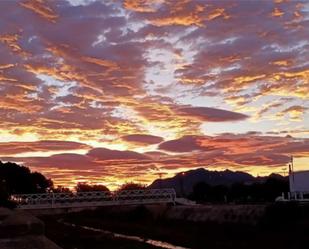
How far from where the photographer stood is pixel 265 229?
6394 centimetres

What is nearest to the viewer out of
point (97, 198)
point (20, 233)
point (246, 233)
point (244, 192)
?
point (20, 233)

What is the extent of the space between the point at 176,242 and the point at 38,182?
8817 cm

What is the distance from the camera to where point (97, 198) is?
110750mm

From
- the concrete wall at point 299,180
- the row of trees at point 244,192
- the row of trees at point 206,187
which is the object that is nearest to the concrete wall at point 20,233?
the concrete wall at point 299,180

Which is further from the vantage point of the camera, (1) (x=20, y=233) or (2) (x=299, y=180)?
(2) (x=299, y=180)

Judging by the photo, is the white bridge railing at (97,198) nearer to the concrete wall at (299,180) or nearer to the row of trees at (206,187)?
the row of trees at (206,187)

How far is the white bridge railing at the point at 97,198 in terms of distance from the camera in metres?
102

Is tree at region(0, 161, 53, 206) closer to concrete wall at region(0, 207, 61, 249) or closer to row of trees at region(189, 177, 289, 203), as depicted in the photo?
row of trees at region(189, 177, 289, 203)

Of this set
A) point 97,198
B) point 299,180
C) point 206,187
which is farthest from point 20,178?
point 299,180

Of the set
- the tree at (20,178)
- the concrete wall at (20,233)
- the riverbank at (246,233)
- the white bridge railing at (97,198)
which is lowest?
the riverbank at (246,233)

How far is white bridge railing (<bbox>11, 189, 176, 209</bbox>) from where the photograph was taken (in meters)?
102

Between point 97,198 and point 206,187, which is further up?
point 206,187

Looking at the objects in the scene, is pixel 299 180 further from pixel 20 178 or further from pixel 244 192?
pixel 20 178

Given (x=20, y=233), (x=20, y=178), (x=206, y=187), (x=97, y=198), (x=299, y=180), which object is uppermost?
(x=20, y=178)
